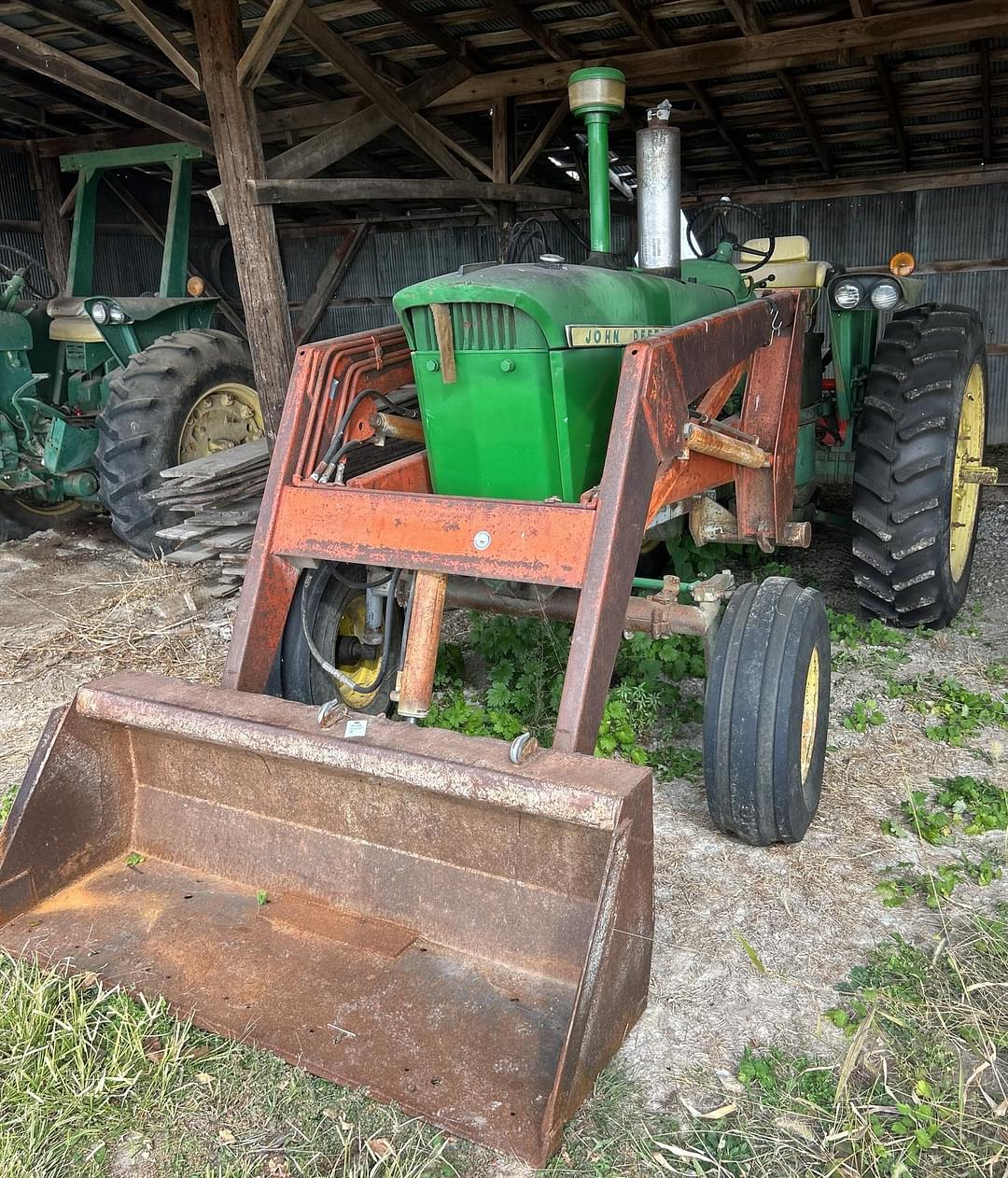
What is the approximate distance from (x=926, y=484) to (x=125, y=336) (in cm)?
465

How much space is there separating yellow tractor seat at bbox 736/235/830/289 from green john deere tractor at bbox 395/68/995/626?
0.04 ft

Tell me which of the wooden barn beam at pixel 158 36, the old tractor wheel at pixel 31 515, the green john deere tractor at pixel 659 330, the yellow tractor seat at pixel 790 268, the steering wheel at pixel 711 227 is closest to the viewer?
the green john deere tractor at pixel 659 330

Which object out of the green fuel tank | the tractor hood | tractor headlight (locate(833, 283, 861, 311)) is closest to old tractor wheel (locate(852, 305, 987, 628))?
tractor headlight (locate(833, 283, 861, 311))

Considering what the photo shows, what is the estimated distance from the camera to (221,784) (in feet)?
8.24

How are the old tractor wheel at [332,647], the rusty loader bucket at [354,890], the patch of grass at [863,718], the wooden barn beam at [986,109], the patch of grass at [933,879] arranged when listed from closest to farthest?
the rusty loader bucket at [354,890] → the patch of grass at [933,879] → the old tractor wheel at [332,647] → the patch of grass at [863,718] → the wooden barn beam at [986,109]

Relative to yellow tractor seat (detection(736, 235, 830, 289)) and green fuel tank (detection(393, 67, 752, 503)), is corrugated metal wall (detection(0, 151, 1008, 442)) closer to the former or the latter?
yellow tractor seat (detection(736, 235, 830, 289))

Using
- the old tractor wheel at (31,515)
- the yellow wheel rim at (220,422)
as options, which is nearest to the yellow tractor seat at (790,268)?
the yellow wheel rim at (220,422)

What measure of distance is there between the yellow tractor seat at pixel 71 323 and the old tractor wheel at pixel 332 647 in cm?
383

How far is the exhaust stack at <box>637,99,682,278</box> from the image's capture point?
325 centimetres

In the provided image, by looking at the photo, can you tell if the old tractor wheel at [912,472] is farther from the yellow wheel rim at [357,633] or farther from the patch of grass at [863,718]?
the yellow wheel rim at [357,633]

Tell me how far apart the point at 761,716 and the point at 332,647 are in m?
1.32

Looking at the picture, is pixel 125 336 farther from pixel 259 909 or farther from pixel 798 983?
pixel 798 983

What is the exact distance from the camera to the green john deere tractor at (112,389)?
5508 mm

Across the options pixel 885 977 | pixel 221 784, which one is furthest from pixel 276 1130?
pixel 885 977
